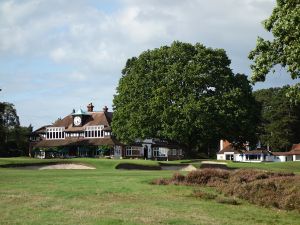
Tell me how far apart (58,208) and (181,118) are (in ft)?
150

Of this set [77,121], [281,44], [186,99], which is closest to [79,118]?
[77,121]

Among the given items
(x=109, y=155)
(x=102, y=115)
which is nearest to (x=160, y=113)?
(x=109, y=155)

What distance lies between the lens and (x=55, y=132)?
96438mm

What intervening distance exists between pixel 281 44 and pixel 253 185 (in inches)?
230

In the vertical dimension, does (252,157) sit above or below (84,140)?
below

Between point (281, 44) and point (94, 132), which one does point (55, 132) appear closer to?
point (94, 132)

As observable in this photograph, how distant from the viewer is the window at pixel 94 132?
90.4 meters

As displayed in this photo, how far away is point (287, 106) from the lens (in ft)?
361

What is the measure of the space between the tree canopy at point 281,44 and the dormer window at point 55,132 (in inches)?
3032

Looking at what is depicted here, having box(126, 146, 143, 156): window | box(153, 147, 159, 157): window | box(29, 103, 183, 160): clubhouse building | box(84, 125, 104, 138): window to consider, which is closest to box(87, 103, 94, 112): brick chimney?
box(29, 103, 183, 160): clubhouse building

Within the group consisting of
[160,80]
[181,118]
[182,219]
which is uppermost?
[160,80]

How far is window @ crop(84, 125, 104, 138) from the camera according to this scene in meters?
90.4

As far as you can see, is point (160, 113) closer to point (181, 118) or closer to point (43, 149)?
point (181, 118)

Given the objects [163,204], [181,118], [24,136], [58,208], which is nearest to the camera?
[58,208]
